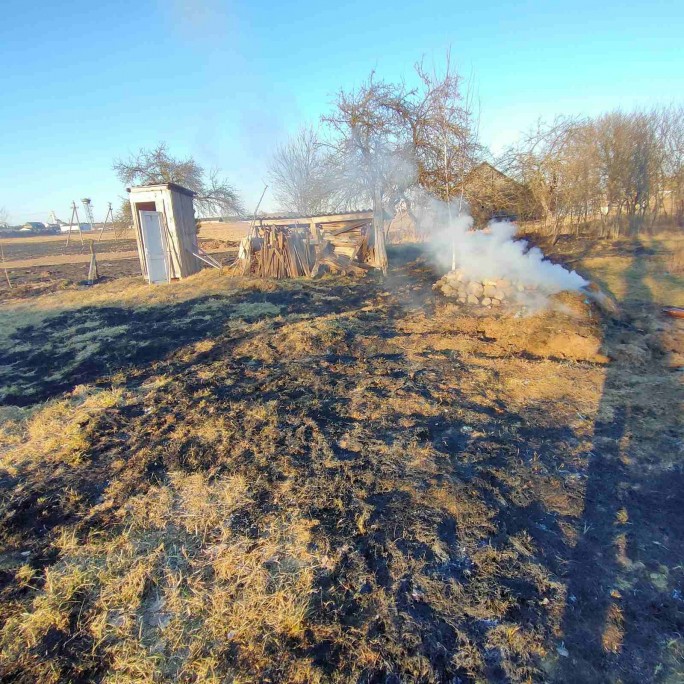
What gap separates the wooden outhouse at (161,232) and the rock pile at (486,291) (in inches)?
348

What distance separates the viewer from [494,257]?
9.67m

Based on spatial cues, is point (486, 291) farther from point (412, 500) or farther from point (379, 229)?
point (412, 500)

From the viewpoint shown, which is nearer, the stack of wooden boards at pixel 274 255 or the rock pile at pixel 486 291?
the rock pile at pixel 486 291

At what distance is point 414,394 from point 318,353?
1.97 meters

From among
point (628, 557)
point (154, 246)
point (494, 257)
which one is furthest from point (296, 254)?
point (628, 557)

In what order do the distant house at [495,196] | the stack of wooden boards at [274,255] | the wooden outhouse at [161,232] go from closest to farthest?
the wooden outhouse at [161,232] < the stack of wooden boards at [274,255] < the distant house at [495,196]

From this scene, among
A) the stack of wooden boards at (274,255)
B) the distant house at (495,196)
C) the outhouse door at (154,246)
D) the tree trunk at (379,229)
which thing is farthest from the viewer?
the distant house at (495,196)

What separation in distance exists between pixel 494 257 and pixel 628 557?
8.29m

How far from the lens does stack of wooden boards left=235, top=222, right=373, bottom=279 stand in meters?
12.5

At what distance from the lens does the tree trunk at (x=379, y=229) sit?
484 inches

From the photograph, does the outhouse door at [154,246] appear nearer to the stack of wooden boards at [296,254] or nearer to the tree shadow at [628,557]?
the stack of wooden boards at [296,254]

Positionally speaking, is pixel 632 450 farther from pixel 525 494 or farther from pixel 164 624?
pixel 164 624

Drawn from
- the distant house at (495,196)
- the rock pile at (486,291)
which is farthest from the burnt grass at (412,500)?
the distant house at (495,196)

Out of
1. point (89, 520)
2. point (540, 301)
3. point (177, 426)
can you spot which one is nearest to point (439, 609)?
point (89, 520)
